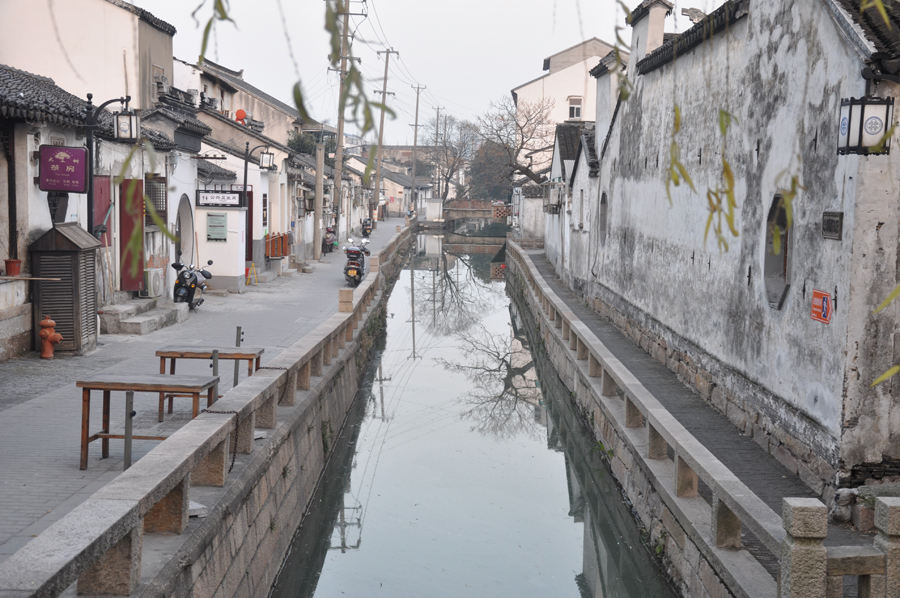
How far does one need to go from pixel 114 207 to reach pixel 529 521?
29.8 feet

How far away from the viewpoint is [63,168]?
36.5 ft

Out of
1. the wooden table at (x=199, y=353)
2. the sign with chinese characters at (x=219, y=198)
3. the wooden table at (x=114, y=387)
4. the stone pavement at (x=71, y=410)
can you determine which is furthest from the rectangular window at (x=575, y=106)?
the wooden table at (x=114, y=387)

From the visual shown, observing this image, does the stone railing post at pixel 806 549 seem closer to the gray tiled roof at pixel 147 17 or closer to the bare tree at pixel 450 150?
the gray tiled roof at pixel 147 17

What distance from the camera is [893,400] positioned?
254 inches

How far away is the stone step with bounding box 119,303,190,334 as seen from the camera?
44.7 ft

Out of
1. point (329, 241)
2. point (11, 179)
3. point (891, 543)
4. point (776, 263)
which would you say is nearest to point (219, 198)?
point (11, 179)

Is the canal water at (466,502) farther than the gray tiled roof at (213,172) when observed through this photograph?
No

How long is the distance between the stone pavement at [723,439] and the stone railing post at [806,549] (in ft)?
5.06

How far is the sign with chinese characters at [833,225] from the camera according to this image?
21.9ft

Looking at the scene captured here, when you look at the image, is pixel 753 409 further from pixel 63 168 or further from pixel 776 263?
pixel 63 168

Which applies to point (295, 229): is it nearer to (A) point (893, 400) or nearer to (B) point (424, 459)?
(B) point (424, 459)

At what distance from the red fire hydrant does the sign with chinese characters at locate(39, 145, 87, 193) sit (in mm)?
1742

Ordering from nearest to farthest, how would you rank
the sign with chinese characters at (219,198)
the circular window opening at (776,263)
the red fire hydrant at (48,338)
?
the circular window opening at (776,263)
the red fire hydrant at (48,338)
the sign with chinese characters at (219,198)

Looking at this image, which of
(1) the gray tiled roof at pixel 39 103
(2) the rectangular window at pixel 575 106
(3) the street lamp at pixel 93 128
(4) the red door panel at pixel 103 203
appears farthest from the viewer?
(2) the rectangular window at pixel 575 106
